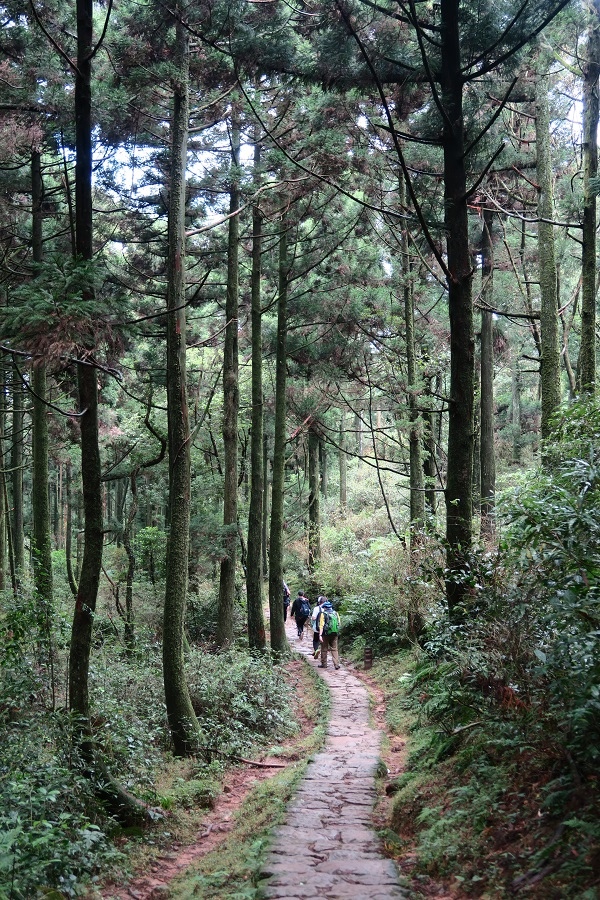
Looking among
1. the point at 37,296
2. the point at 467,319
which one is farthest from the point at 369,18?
the point at 37,296

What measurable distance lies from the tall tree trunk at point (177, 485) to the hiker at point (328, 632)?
682 cm

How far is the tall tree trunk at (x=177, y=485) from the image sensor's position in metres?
9.16

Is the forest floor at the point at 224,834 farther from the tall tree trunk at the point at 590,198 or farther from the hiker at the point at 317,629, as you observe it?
the tall tree trunk at the point at 590,198

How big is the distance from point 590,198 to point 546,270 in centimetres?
161

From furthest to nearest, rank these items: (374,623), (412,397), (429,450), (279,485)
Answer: (429,450)
(374,623)
(279,485)
(412,397)

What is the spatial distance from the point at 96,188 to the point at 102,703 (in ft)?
35.3

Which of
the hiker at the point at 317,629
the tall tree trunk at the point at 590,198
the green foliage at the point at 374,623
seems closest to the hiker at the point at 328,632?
the hiker at the point at 317,629

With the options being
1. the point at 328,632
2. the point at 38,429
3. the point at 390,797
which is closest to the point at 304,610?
the point at 328,632

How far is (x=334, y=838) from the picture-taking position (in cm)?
584

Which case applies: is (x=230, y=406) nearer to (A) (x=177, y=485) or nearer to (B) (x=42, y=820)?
(A) (x=177, y=485)

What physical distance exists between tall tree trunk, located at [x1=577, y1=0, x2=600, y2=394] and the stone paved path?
6.65 m

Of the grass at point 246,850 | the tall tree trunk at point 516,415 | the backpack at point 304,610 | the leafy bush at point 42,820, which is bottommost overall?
the backpack at point 304,610

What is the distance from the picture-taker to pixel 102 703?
8.35 m

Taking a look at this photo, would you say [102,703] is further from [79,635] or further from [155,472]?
[155,472]
